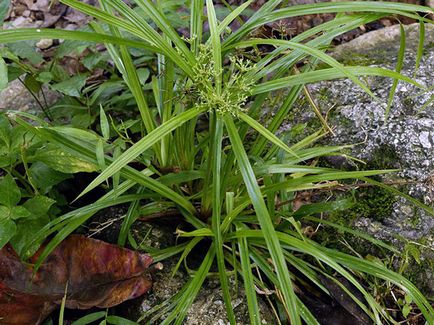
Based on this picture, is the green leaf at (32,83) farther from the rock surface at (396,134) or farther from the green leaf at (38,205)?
the rock surface at (396,134)

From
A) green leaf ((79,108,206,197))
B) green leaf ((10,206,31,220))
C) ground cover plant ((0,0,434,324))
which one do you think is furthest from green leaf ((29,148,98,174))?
green leaf ((79,108,206,197))

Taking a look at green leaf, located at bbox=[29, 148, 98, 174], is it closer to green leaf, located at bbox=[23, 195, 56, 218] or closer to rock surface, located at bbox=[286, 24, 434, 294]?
green leaf, located at bbox=[23, 195, 56, 218]

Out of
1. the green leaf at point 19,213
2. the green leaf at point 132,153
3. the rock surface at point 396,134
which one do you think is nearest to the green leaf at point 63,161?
the green leaf at point 19,213

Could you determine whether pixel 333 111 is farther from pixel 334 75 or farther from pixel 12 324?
pixel 12 324

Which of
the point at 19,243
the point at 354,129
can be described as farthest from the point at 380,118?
the point at 19,243

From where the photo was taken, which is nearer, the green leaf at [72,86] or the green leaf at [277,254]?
the green leaf at [277,254]

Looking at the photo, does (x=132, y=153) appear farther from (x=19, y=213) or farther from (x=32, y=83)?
(x=32, y=83)
